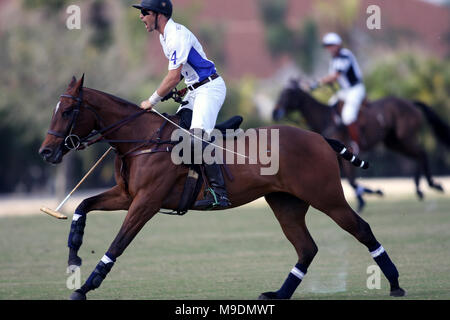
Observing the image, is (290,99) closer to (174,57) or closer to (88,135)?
(174,57)

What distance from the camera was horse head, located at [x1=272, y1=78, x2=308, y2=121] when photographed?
57.2ft

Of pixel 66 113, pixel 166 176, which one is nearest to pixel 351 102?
pixel 166 176

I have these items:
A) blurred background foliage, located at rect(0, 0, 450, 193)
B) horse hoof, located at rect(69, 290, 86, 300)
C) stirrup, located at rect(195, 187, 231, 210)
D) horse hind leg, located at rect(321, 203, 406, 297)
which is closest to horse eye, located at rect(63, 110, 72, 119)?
stirrup, located at rect(195, 187, 231, 210)

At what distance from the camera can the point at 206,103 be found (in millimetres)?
8445

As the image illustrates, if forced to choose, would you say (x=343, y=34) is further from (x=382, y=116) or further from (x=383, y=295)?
(x=383, y=295)

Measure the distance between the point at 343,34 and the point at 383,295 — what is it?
1539 inches

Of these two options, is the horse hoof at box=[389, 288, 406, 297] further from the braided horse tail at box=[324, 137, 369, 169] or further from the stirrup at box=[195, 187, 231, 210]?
the stirrup at box=[195, 187, 231, 210]

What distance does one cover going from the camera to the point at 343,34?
46.0 metres

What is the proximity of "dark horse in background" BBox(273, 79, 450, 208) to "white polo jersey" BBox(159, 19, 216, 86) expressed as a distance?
8284 millimetres

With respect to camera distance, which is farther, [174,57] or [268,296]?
[174,57]

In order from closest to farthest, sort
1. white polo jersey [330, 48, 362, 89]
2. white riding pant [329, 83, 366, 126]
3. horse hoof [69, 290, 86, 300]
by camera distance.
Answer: horse hoof [69, 290, 86, 300], white polo jersey [330, 48, 362, 89], white riding pant [329, 83, 366, 126]

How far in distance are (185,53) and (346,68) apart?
30.2 ft

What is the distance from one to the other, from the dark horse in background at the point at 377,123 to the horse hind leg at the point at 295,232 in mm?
7796

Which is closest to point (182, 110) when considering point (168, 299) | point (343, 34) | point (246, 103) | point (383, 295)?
point (168, 299)
